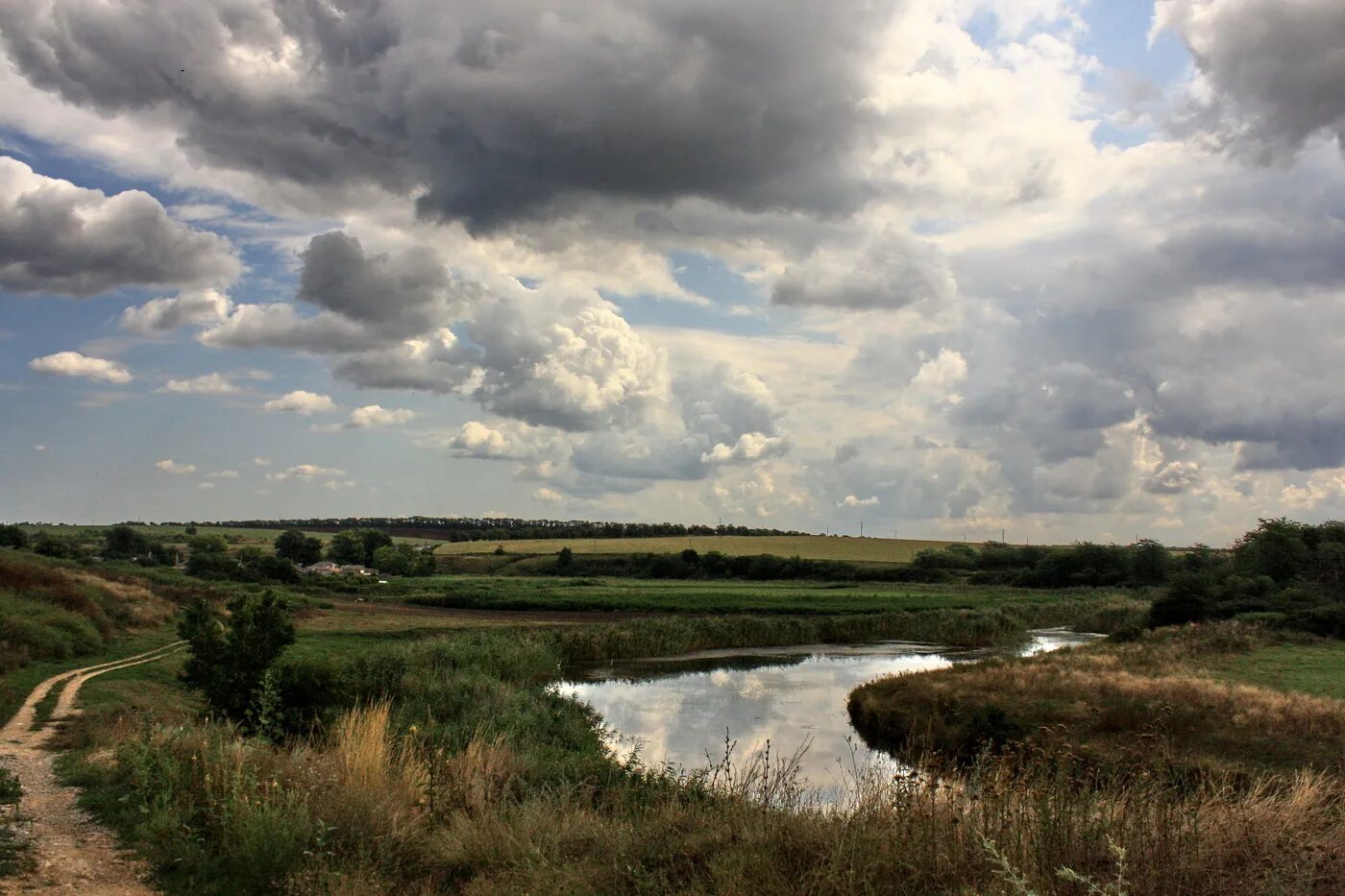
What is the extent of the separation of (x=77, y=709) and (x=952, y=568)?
11320 cm

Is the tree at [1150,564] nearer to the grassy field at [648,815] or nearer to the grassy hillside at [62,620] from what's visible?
the grassy field at [648,815]

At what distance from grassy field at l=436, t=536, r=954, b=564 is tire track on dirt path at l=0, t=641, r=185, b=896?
10957 centimetres

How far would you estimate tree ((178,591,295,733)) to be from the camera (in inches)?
636

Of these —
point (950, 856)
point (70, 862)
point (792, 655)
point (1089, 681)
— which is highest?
point (950, 856)

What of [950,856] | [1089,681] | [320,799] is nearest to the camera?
[950,856]

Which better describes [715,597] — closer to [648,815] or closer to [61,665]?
[61,665]

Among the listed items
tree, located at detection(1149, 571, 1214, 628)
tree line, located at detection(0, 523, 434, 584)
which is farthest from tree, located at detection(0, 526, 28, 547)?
tree, located at detection(1149, 571, 1214, 628)

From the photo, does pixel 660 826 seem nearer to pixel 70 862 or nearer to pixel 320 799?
pixel 320 799

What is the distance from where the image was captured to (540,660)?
38750mm

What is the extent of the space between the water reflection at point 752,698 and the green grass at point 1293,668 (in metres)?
12.8

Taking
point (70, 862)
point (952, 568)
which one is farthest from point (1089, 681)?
point (952, 568)

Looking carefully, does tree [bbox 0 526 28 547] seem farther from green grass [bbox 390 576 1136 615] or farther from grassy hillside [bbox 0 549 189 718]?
grassy hillside [bbox 0 549 189 718]

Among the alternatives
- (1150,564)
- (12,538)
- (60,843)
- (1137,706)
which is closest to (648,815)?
(60,843)

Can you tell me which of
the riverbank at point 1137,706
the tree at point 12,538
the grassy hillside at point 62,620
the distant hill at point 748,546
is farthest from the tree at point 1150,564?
the tree at point 12,538
